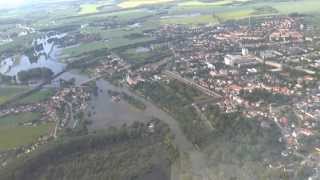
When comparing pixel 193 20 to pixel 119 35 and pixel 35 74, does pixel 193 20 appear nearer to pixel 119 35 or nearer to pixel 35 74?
pixel 119 35

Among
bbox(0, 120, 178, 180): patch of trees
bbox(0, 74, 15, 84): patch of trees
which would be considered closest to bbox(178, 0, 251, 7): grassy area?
bbox(0, 74, 15, 84): patch of trees

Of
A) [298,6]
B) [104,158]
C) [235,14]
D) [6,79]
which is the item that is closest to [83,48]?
[6,79]

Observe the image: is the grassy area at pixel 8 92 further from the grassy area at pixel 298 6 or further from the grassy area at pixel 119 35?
the grassy area at pixel 298 6

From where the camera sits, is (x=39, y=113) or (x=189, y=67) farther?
(x=189, y=67)

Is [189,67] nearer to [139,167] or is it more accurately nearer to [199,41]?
[199,41]

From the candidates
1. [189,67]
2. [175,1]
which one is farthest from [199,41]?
[175,1]

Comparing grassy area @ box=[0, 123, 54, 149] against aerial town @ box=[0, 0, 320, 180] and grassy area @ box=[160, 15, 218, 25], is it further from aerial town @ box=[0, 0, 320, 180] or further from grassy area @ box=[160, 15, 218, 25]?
grassy area @ box=[160, 15, 218, 25]

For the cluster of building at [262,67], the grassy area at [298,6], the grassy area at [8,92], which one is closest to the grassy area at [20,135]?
the grassy area at [8,92]
